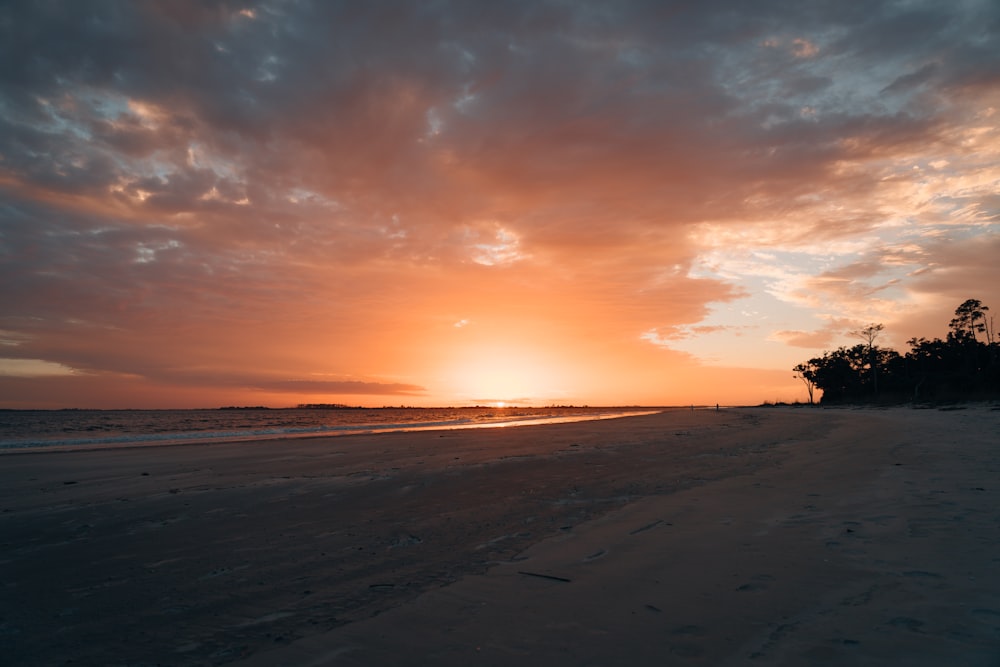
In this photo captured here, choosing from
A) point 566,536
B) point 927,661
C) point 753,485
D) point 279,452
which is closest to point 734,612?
point 927,661

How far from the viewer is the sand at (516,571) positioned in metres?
3.56

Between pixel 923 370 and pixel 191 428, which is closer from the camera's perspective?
pixel 191 428

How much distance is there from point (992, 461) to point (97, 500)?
1798 cm

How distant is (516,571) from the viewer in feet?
16.8

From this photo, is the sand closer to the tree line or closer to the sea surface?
the sea surface

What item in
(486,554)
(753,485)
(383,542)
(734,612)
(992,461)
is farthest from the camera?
(992,461)

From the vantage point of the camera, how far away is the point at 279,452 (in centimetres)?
1825

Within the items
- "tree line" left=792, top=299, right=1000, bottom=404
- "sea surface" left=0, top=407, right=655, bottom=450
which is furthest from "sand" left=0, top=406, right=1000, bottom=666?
"tree line" left=792, top=299, right=1000, bottom=404

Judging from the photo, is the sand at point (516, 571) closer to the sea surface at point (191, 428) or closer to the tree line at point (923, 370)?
the sea surface at point (191, 428)

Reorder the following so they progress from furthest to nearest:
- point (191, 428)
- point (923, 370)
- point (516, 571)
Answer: point (923, 370)
point (191, 428)
point (516, 571)

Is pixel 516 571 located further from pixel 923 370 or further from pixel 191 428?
pixel 923 370

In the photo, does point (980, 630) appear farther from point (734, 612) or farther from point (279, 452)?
point (279, 452)

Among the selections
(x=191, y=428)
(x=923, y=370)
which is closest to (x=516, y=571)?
(x=191, y=428)

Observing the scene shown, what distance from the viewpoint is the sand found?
3.56m
